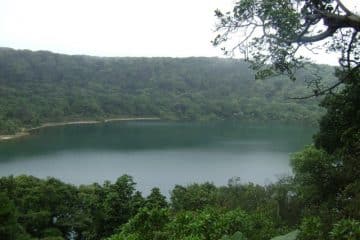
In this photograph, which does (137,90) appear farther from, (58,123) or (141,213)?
(141,213)

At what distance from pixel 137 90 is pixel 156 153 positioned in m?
79.5

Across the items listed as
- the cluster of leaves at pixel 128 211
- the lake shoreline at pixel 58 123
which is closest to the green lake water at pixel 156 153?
the lake shoreline at pixel 58 123

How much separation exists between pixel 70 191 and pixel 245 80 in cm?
12132

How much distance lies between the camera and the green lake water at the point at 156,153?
146 ft

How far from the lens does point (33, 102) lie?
343ft

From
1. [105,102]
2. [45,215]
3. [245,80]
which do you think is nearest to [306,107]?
[245,80]

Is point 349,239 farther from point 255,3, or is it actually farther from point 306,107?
point 306,107

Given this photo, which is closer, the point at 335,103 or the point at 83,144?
the point at 335,103

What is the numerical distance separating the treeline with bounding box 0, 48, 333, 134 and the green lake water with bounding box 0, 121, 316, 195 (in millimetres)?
11914

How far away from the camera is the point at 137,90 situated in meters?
138

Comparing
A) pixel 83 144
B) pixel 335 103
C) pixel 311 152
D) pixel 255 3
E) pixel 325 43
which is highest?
pixel 255 3

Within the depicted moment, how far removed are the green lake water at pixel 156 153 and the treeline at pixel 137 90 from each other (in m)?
11.9

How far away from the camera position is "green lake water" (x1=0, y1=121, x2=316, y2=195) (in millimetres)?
44469

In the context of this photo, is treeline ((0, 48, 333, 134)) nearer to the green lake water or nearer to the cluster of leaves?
the green lake water
